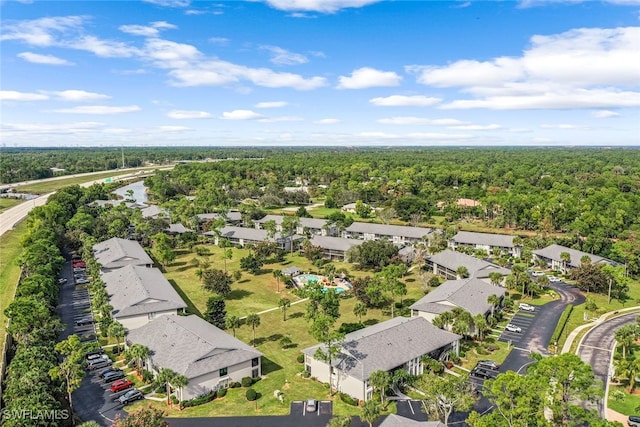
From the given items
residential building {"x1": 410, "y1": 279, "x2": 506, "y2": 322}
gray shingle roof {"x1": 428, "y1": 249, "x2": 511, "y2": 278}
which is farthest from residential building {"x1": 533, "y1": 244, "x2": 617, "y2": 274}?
residential building {"x1": 410, "y1": 279, "x2": 506, "y2": 322}

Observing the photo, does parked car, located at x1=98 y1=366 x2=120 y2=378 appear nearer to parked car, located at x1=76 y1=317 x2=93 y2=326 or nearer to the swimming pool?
parked car, located at x1=76 y1=317 x2=93 y2=326

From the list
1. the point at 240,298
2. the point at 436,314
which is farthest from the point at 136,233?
the point at 436,314

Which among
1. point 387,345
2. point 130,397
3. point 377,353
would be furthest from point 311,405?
point 130,397

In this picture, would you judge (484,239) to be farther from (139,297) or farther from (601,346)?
(139,297)

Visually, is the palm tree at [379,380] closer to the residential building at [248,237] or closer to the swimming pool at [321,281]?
the swimming pool at [321,281]

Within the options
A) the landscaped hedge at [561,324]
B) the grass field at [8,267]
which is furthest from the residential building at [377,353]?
the grass field at [8,267]

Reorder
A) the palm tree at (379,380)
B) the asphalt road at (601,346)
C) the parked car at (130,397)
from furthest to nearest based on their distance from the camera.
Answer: the asphalt road at (601,346) → the parked car at (130,397) → the palm tree at (379,380)

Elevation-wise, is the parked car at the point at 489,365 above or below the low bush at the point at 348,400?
above

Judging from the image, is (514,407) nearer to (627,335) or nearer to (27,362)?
(627,335)
